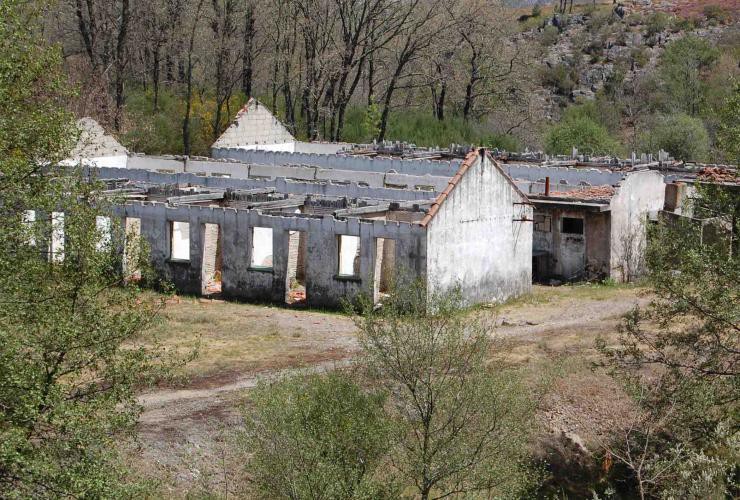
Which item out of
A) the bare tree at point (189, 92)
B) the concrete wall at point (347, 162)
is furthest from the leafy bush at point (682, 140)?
the bare tree at point (189, 92)

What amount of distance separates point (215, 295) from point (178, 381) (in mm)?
8617

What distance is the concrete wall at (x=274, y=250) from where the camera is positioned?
28609mm

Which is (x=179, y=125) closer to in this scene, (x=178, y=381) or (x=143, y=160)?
(x=143, y=160)

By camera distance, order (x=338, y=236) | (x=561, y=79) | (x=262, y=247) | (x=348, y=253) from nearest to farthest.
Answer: (x=338, y=236) → (x=348, y=253) → (x=262, y=247) → (x=561, y=79)

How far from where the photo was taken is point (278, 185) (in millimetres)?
36594

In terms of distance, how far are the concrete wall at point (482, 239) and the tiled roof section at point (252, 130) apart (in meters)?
17.8

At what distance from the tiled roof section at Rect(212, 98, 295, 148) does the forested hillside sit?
4.43m

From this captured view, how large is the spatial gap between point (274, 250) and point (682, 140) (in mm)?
28447

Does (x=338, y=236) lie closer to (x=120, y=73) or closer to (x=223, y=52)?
(x=120, y=73)

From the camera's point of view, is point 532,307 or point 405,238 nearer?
point 405,238

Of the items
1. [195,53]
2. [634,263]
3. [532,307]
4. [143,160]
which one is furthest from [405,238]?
[195,53]

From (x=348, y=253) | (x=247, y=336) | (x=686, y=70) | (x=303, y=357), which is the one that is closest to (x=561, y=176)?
(x=348, y=253)

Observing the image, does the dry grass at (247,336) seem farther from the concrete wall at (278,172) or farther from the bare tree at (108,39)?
the bare tree at (108,39)

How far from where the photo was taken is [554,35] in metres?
93.6
